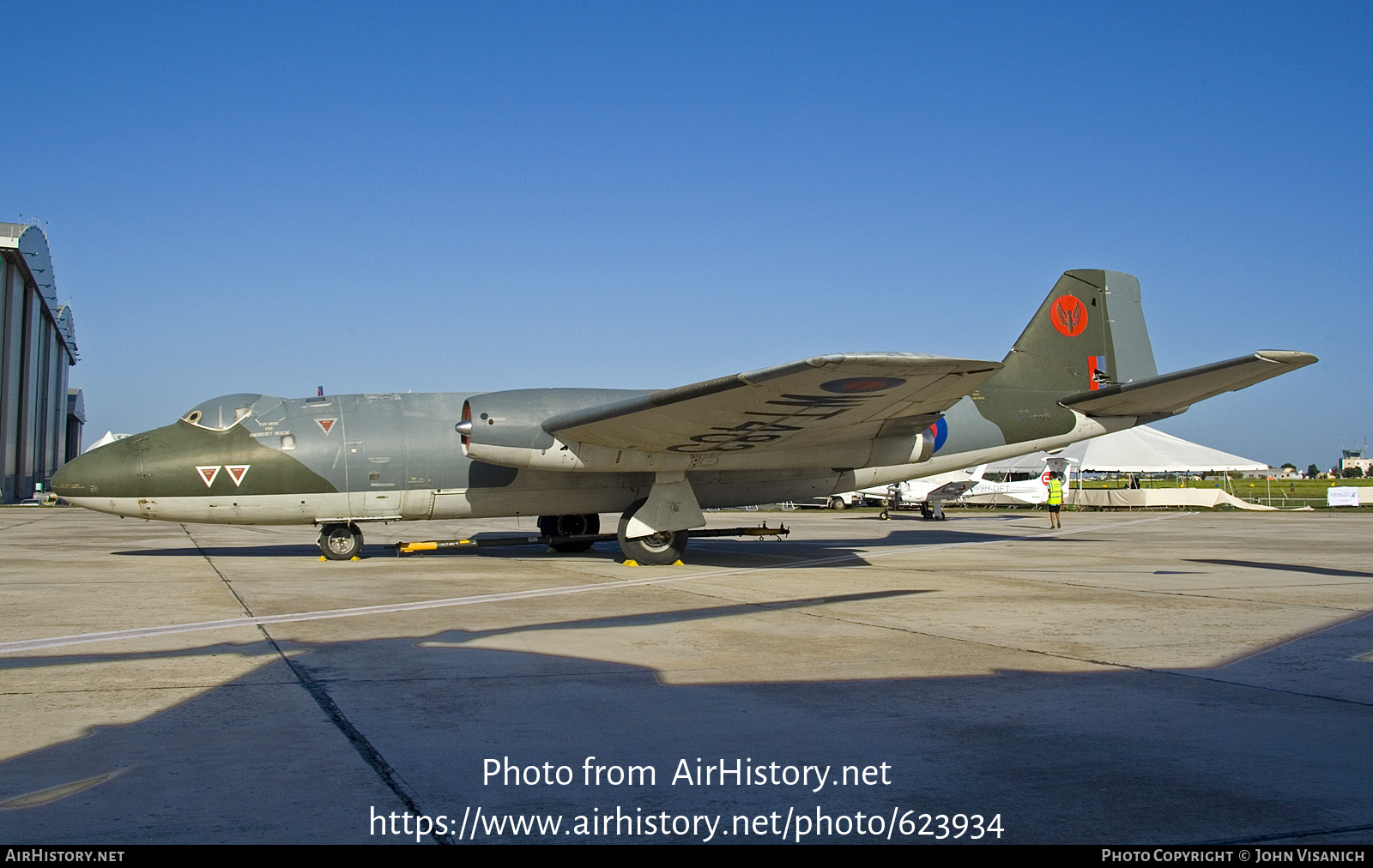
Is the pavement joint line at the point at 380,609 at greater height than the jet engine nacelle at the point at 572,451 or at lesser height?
lesser

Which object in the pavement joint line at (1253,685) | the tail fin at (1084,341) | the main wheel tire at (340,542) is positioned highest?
the tail fin at (1084,341)

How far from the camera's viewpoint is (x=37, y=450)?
70.7m

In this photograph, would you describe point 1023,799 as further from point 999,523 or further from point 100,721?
point 999,523

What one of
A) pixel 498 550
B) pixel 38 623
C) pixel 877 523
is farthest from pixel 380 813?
pixel 877 523

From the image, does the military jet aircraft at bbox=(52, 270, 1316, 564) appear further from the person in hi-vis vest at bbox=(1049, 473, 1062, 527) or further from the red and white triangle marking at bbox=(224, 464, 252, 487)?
the person in hi-vis vest at bbox=(1049, 473, 1062, 527)

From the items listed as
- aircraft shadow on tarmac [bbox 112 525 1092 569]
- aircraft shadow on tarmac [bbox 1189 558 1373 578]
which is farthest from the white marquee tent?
aircraft shadow on tarmac [bbox 1189 558 1373 578]

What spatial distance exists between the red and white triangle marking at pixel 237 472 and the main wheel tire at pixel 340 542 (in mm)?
1551

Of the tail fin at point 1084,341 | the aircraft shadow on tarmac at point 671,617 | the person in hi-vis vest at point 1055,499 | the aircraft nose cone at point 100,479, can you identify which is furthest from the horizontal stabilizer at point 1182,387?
the aircraft nose cone at point 100,479

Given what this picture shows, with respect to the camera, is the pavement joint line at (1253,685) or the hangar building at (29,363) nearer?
the pavement joint line at (1253,685)

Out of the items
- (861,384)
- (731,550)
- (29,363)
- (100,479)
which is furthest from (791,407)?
(29,363)

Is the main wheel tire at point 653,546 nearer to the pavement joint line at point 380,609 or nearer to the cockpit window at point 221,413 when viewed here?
the pavement joint line at point 380,609

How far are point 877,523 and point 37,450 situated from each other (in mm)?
68588

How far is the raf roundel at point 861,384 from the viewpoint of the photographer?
421 inches
